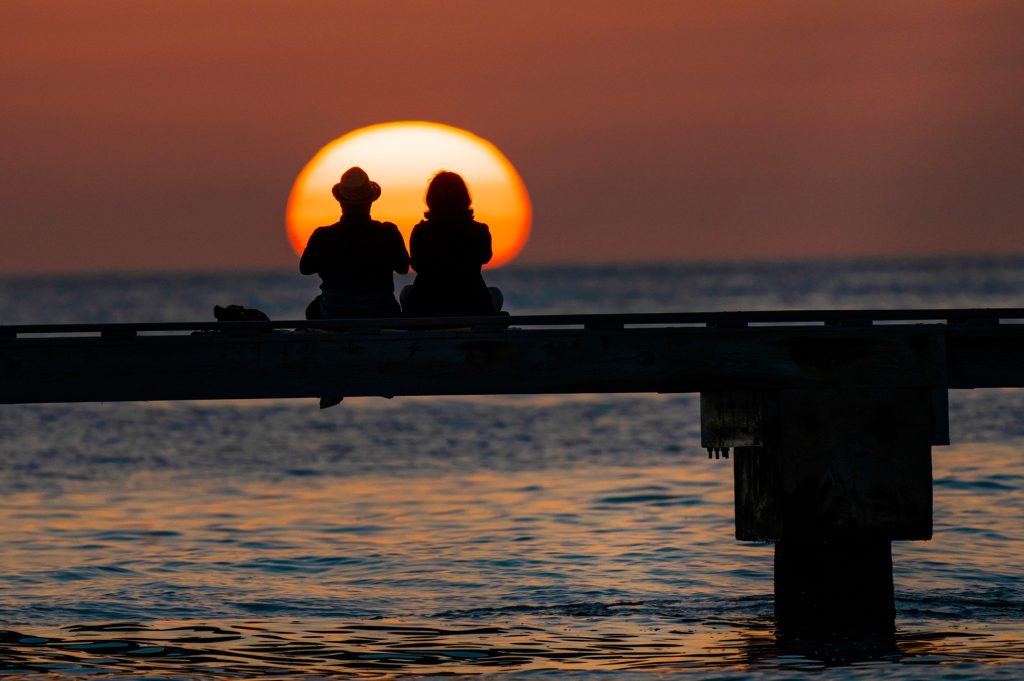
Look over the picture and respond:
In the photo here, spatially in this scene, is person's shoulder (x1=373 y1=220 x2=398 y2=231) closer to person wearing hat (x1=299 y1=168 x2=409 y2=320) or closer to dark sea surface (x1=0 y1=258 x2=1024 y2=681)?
person wearing hat (x1=299 y1=168 x2=409 y2=320)

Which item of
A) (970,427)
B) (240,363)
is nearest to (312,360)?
(240,363)

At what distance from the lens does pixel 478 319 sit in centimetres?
1169

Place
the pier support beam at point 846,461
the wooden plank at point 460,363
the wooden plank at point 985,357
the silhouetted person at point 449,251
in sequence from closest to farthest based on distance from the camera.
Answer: the wooden plank at point 460,363 → the pier support beam at point 846,461 → the wooden plank at point 985,357 → the silhouetted person at point 449,251

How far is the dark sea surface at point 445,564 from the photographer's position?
12.5m

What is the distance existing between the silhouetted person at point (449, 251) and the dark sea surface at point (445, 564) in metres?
2.84

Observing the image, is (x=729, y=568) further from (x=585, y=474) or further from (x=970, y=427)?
(x=970, y=427)

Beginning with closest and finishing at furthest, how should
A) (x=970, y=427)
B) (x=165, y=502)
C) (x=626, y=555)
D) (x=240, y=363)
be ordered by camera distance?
(x=240, y=363)
(x=626, y=555)
(x=165, y=502)
(x=970, y=427)

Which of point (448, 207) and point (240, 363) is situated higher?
point (448, 207)

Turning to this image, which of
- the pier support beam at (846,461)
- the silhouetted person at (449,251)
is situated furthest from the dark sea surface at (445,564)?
the silhouetted person at (449,251)

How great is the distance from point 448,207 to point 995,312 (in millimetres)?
4345

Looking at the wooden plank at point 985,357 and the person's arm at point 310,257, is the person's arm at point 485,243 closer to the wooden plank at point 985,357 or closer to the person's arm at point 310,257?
the person's arm at point 310,257

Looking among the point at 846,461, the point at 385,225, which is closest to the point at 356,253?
the point at 385,225

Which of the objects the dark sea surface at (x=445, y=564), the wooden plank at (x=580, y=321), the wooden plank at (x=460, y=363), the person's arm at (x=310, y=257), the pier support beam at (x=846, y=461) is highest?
the person's arm at (x=310, y=257)

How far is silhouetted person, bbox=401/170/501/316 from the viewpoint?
12594mm
